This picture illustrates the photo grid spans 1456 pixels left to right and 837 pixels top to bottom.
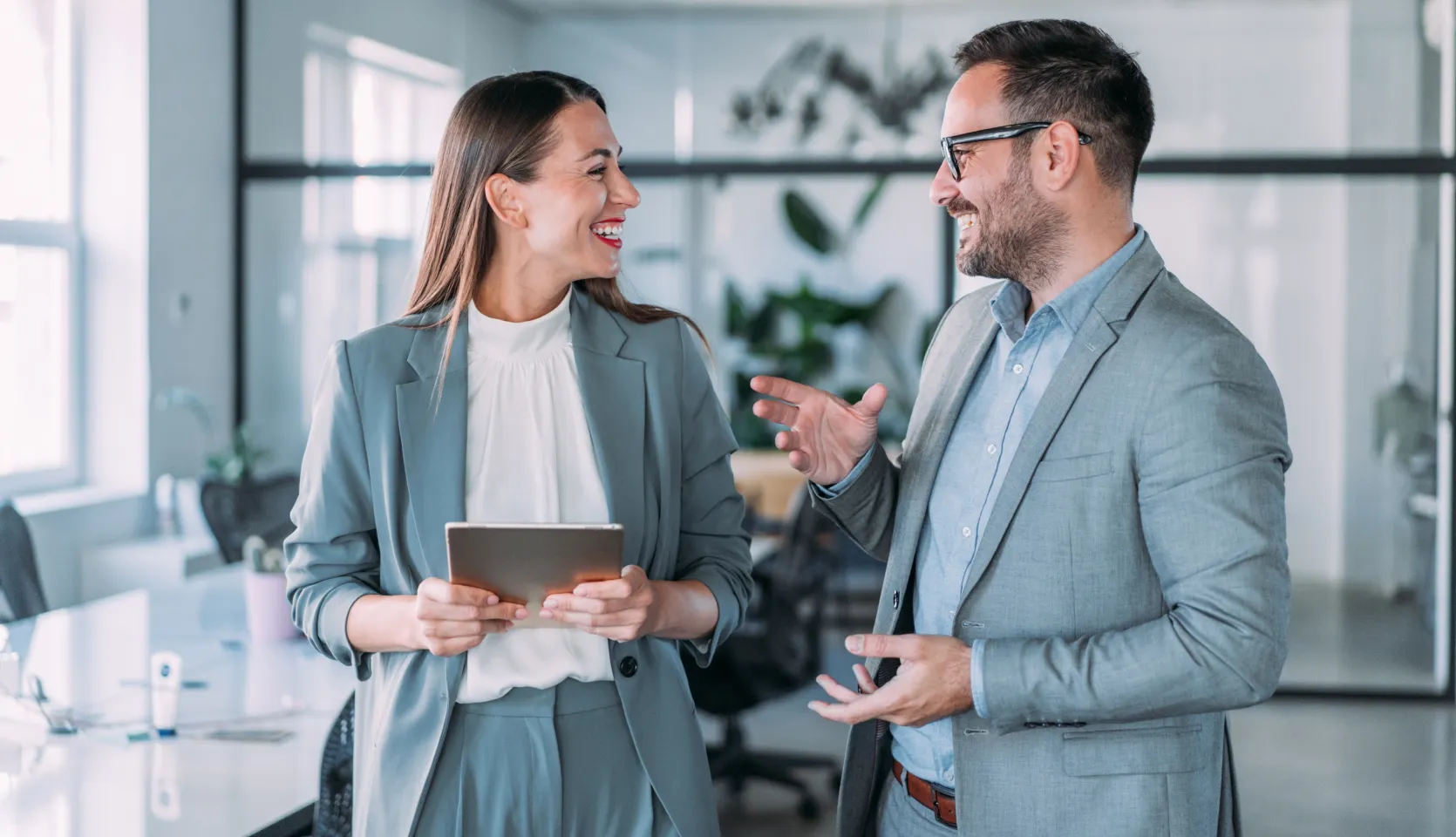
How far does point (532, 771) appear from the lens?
154 centimetres

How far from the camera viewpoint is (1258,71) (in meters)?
5.66

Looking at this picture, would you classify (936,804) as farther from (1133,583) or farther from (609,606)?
(609,606)

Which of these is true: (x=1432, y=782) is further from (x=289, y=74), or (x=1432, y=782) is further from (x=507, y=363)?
(x=289, y=74)

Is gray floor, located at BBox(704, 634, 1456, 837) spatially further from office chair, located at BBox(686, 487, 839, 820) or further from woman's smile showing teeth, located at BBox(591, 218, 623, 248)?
woman's smile showing teeth, located at BBox(591, 218, 623, 248)

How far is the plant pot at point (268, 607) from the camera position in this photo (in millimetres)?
2912

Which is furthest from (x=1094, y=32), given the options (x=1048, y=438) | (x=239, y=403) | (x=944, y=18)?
(x=239, y=403)

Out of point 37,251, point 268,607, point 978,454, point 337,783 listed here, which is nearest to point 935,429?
point 978,454

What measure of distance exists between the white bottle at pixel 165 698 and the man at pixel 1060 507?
116 centimetres

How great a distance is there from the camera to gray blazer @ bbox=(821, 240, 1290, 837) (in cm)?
137

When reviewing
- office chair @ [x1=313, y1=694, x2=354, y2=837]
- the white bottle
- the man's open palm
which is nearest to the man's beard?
the man's open palm

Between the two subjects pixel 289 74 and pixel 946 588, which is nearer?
pixel 946 588

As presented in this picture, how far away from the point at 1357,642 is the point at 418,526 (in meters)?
5.22

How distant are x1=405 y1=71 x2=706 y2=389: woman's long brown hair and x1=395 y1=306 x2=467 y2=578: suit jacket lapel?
0.03m

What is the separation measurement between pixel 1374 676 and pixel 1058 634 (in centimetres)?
492
